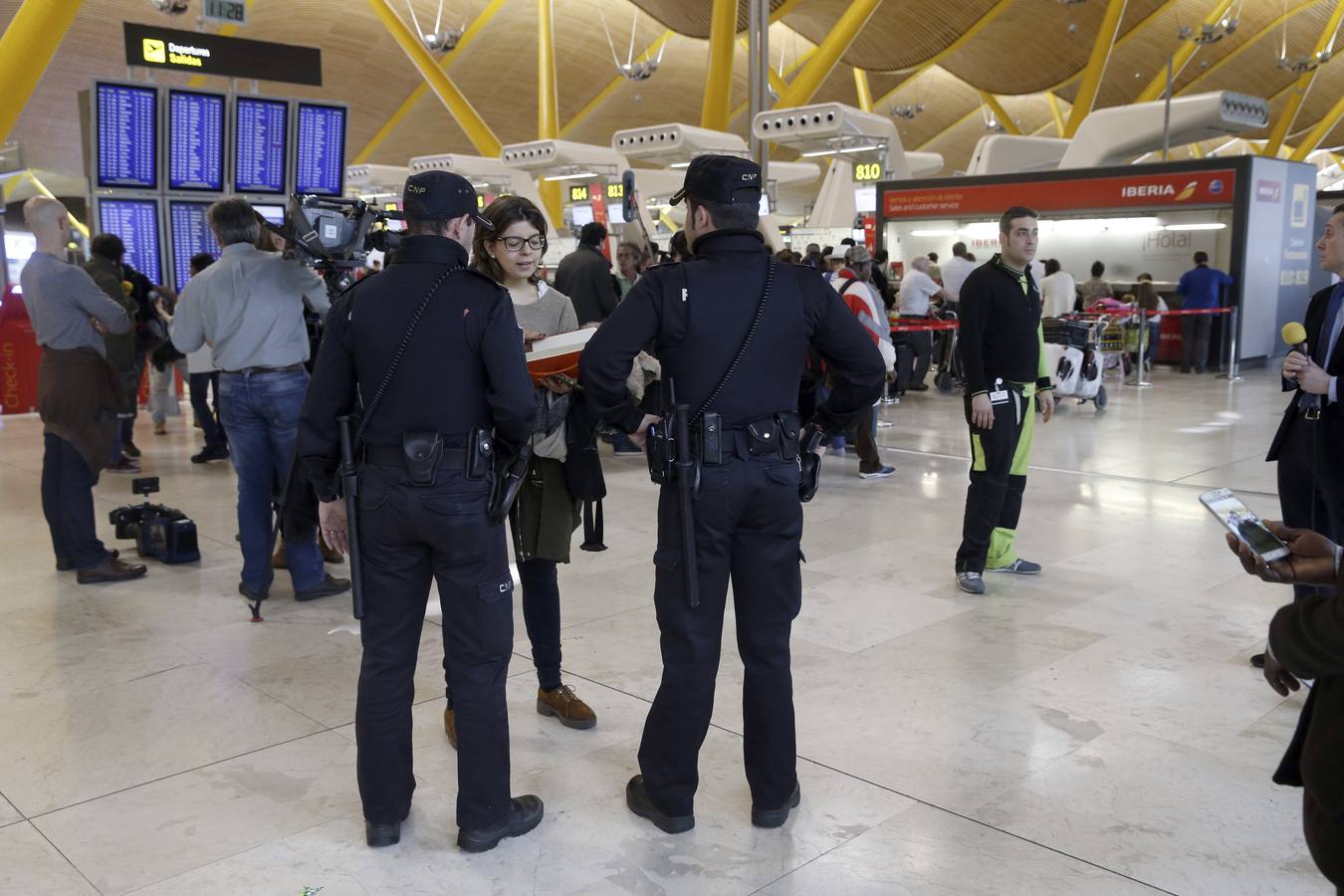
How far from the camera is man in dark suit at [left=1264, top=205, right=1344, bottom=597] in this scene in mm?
3787

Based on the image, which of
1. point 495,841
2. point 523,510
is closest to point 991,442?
point 523,510

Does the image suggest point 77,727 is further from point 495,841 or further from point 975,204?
point 975,204

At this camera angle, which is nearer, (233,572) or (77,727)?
(77,727)

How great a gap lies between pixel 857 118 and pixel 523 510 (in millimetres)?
14929

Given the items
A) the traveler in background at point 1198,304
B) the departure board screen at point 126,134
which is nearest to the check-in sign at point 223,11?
the departure board screen at point 126,134

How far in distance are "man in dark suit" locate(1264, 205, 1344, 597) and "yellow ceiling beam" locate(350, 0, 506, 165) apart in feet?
107

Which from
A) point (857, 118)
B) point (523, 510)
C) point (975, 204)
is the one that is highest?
point (857, 118)

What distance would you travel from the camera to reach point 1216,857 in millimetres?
2912

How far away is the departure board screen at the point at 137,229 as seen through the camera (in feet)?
26.5

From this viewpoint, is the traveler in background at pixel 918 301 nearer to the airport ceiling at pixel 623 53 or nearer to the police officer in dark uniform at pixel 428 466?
the police officer in dark uniform at pixel 428 466

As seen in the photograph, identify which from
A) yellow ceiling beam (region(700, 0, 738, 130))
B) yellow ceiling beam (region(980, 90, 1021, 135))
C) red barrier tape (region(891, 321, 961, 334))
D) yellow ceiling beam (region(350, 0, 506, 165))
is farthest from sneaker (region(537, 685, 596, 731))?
Result: yellow ceiling beam (region(980, 90, 1021, 135))

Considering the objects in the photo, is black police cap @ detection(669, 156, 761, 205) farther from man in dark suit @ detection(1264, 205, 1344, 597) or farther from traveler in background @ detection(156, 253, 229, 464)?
traveler in background @ detection(156, 253, 229, 464)

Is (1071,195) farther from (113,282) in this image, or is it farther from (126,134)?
(113,282)

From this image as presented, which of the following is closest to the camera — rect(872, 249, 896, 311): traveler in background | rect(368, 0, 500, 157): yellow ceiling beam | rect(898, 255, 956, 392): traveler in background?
rect(872, 249, 896, 311): traveler in background
